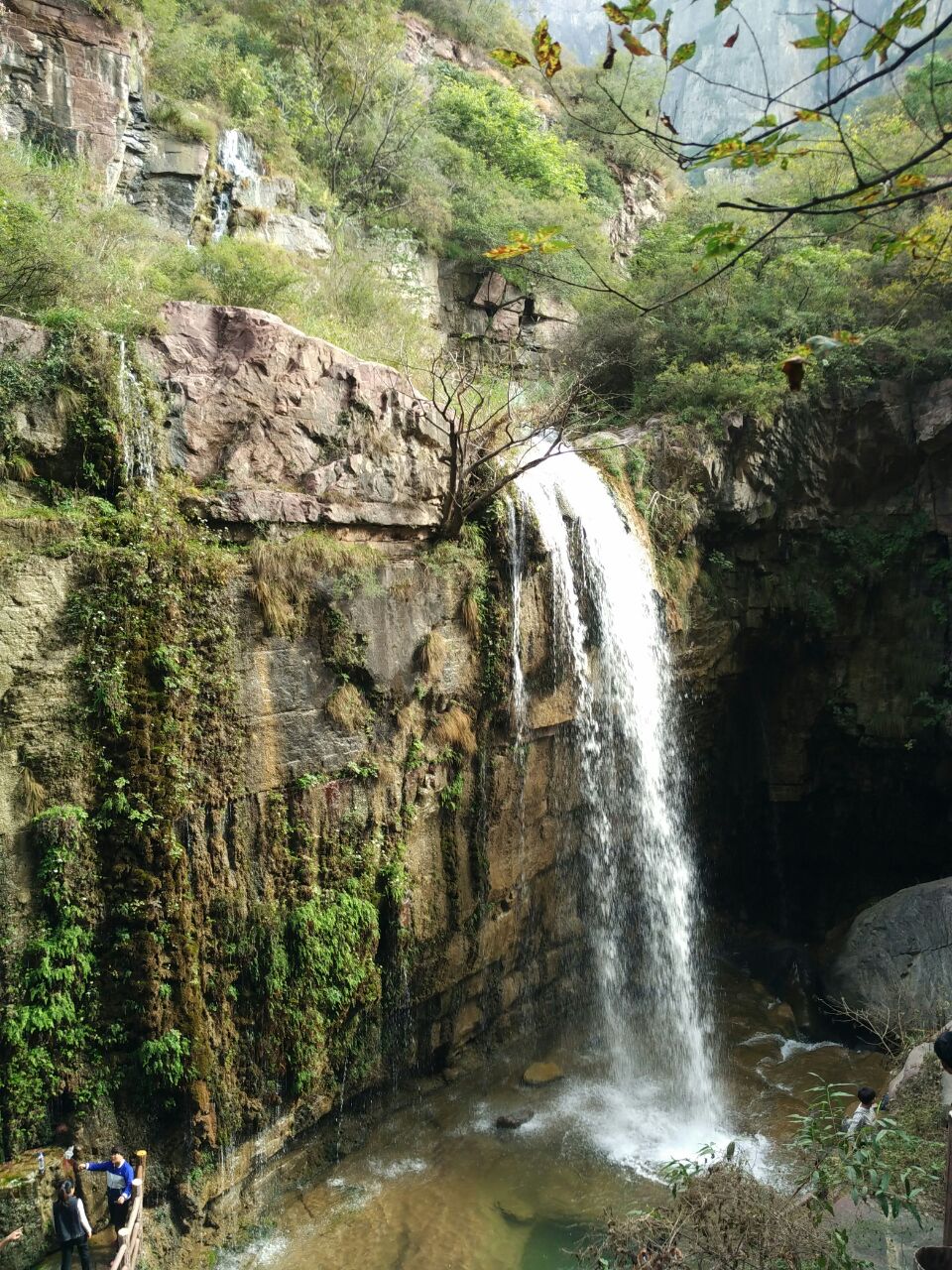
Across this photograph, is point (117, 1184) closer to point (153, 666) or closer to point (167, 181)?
point (153, 666)

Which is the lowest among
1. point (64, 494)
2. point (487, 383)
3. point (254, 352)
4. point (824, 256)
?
point (64, 494)

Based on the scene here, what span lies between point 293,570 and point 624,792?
5035mm

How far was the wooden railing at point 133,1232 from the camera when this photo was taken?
18.3ft

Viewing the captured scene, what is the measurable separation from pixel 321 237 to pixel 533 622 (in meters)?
7.71

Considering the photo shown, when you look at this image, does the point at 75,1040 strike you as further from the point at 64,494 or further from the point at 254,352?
the point at 254,352

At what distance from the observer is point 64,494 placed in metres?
7.14

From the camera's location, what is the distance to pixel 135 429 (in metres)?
7.55

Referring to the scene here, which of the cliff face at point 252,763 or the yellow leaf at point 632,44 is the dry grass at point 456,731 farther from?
the yellow leaf at point 632,44

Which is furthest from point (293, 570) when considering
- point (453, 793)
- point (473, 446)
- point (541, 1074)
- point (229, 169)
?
point (229, 169)

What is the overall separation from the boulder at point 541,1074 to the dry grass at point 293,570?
578 centimetres

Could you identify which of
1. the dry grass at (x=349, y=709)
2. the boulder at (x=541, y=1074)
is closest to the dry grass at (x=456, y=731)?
the dry grass at (x=349, y=709)

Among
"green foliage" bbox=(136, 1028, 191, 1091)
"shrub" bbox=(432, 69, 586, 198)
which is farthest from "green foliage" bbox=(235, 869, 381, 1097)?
"shrub" bbox=(432, 69, 586, 198)

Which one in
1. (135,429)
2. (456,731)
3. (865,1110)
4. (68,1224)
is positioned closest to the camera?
(68,1224)

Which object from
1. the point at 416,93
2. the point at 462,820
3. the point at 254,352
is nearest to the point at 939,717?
the point at 462,820
